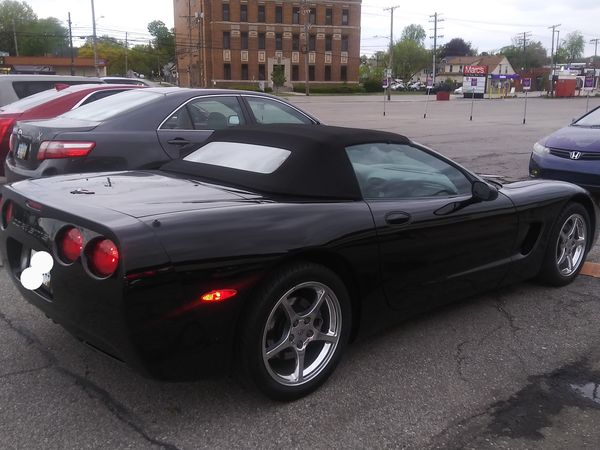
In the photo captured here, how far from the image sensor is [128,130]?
18.4 feet

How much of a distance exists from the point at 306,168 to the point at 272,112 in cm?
367

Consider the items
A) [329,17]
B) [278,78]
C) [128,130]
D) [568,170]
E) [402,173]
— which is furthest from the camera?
[329,17]

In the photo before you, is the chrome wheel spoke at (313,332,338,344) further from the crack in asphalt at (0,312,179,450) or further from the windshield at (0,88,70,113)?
the windshield at (0,88,70,113)

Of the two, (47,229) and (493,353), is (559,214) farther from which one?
(47,229)

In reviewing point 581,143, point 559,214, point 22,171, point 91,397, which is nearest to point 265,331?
point 91,397

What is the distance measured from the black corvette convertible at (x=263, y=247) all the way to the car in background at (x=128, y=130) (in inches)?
72.4

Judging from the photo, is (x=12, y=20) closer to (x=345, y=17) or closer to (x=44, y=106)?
(x=345, y=17)

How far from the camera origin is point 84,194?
2.99 meters

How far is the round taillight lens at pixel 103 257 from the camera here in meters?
2.39

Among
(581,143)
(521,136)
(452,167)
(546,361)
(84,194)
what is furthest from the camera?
(521,136)

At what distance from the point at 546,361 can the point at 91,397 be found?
2.57m

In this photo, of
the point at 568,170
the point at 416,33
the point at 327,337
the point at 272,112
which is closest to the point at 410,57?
the point at 416,33

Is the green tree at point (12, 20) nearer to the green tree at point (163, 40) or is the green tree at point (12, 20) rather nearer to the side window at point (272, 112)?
the green tree at point (163, 40)

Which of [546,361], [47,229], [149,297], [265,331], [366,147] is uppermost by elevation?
[366,147]
